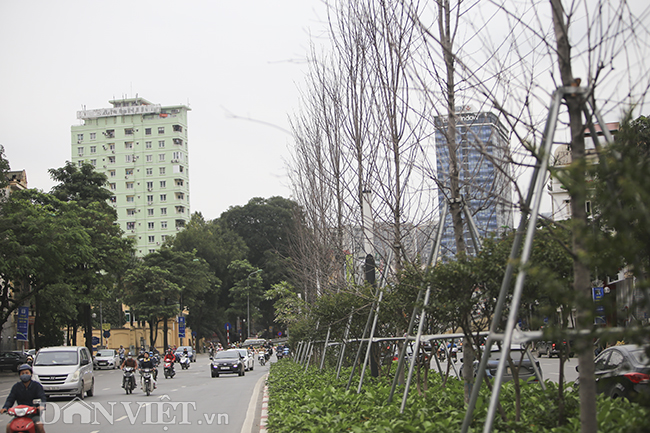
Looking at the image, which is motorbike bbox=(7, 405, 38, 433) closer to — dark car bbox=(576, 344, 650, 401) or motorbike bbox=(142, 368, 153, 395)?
dark car bbox=(576, 344, 650, 401)

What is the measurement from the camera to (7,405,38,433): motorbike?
945 cm

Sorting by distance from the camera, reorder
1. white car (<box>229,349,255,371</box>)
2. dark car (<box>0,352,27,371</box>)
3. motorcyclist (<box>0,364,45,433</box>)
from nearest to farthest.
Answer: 1. motorcyclist (<box>0,364,45,433</box>)
2. white car (<box>229,349,255,371</box>)
3. dark car (<box>0,352,27,371</box>)

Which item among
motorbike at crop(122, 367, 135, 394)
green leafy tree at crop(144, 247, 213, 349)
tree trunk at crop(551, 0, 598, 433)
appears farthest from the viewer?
green leafy tree at crop(144, 247, 213, 349)

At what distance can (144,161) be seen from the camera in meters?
113

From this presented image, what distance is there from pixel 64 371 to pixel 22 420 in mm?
11988

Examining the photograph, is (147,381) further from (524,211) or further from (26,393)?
(524,211)

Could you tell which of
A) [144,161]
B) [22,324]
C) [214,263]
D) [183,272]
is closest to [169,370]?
[22,324]

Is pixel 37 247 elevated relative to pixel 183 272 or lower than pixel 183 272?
lower

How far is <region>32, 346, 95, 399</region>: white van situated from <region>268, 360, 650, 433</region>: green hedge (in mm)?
11513

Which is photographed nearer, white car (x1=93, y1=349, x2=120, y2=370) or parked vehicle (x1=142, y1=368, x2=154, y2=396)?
parked vehicle (x1=142, y1=368, x2=154, y2=396)

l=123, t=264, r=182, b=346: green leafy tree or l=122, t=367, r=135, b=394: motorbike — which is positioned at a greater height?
l=123, t=264, r=182, b=346: green leafy tree

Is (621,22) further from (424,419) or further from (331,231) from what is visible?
(331,231)

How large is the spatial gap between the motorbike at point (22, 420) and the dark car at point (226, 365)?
26332 mm

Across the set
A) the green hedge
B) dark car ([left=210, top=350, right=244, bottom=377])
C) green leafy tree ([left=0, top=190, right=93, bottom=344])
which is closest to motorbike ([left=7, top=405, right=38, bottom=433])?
the green hedge
